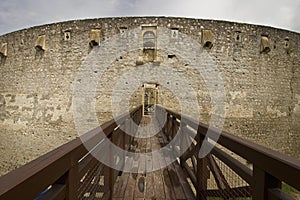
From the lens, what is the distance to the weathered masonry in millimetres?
9742

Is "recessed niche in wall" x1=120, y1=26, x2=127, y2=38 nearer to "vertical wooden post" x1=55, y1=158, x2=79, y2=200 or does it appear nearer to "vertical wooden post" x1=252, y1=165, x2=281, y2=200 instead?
"vertical wooden post" x1=55, y1=158, x2=79, y2=200

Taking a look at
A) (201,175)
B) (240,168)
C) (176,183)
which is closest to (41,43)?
(176,183)

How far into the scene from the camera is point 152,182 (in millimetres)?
3357

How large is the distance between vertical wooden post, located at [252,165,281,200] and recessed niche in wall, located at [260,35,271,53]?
9549mm

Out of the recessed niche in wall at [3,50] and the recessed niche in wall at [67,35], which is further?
the recessed niche in wall at [3,50]

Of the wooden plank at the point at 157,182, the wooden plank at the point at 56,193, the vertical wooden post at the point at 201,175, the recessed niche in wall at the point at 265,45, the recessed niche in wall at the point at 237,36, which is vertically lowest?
the wooden plank at the point at 157,182

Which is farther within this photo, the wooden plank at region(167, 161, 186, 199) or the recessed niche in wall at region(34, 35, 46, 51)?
the recessed niche in wall at region(34, 35, 46, 51)

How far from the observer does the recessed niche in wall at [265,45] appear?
973cm

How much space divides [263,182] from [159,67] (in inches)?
344

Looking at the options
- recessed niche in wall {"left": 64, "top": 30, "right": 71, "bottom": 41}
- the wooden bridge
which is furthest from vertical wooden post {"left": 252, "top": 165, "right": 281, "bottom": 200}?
recessed niche in wall {"left": 64, "top": 30, "right": 71, "bottom": 41}

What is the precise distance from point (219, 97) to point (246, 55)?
6.35 feet

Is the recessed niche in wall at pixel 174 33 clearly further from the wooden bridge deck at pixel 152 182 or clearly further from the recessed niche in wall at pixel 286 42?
the wooden bridge deck at pixel 152 182

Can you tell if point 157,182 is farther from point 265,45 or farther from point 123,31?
point 265,45

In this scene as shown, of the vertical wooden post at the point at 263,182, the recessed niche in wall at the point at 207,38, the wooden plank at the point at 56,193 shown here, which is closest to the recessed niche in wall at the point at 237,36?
the recessed niche in wall at the point at 207,38
